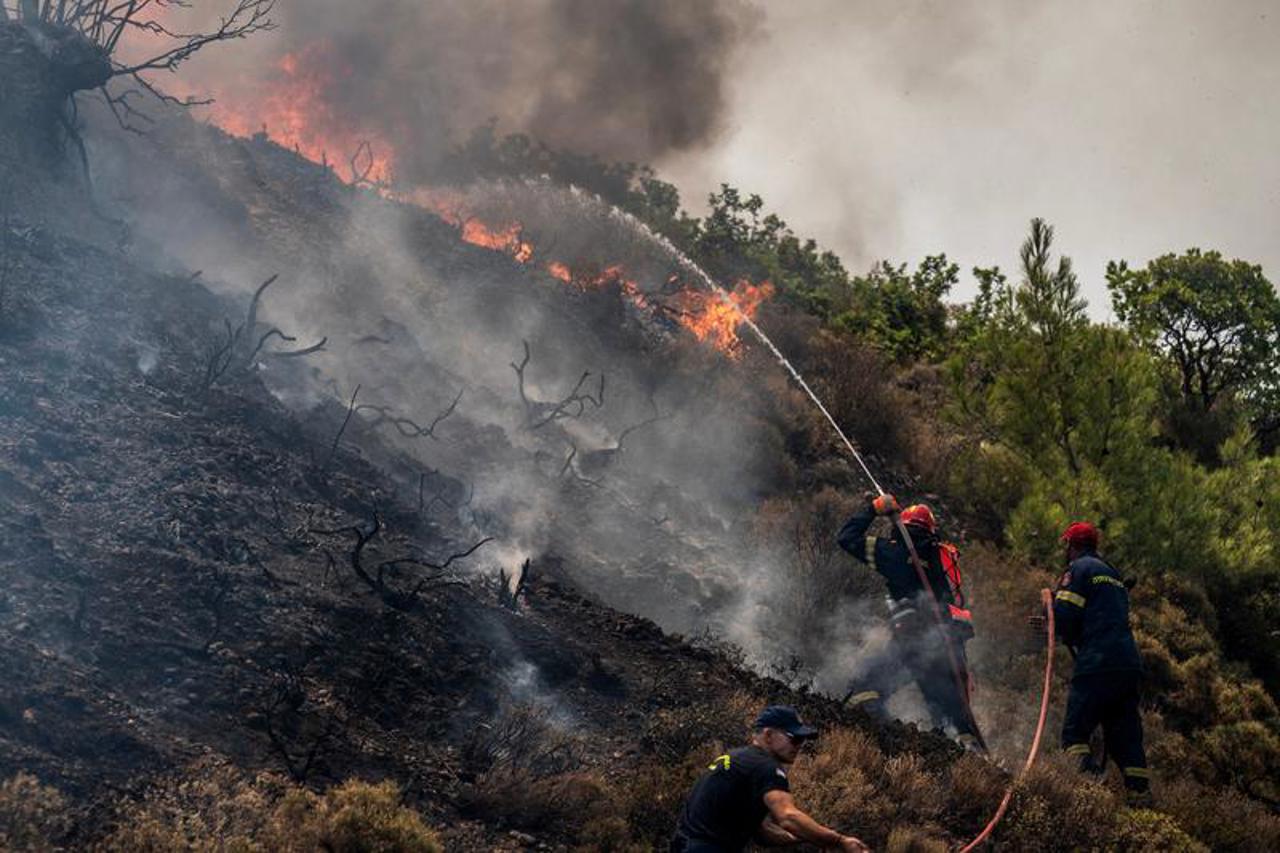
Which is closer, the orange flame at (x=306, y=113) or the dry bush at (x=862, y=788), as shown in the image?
the dry bush at (x=862, y=788)

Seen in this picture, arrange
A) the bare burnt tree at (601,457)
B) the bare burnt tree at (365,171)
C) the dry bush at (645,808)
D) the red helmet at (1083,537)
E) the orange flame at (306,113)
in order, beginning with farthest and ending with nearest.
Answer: the orange flame at (306,113)
the bare burnt tree at (365,171)
the bare burnt tree at (601,457)
the red helmet at (1083,537)
the dry bush at (645,808)

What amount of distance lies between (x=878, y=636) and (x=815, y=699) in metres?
3.33

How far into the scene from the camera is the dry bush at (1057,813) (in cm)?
760

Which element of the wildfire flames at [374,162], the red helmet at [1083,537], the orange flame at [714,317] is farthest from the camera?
the wildfire flames at [374,162]

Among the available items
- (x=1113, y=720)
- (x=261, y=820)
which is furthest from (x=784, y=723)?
(x=1113, y=720)

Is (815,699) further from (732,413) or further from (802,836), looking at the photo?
(732,413)

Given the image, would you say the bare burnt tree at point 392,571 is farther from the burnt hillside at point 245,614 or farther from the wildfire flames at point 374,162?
the wildfire flames at point 374,162

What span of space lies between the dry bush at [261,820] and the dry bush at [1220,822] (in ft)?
18.2

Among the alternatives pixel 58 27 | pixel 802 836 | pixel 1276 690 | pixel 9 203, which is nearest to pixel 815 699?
pixel 802 836

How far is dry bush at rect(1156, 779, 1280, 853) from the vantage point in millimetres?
8414

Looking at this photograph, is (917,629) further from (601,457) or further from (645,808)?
(601,457)

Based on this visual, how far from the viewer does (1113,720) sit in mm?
8625

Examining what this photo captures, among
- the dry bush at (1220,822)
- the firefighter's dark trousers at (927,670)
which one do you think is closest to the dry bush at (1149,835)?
the dry bush at (1220,822)

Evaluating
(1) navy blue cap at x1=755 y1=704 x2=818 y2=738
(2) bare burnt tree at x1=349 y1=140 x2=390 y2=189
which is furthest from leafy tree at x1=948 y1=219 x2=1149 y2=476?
(2) bare burnt tree at x1=349 y1=140 x2=390 y2=189
